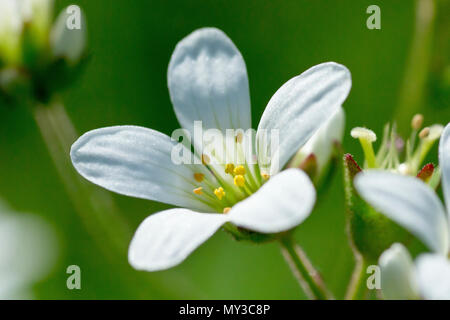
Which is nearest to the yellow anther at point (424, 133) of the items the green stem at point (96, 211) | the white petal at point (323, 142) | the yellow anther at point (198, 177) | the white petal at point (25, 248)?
the white petal at point (323, 142)

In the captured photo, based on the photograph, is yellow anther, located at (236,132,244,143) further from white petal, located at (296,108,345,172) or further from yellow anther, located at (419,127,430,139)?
yellow anther, located at (419,127,430,139)

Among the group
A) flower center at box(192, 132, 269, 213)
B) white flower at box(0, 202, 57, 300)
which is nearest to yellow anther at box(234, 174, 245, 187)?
flower center at box(192, 132, 269, 213)

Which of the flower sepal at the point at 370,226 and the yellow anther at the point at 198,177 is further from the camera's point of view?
the yellow anther at the point at 198,177

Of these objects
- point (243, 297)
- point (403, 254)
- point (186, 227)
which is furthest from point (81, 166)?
point (243, 297)

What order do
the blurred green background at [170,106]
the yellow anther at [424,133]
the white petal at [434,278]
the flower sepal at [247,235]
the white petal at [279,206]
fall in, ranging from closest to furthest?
the white petal at [434,278]
the white petal at [279,206]
the flower sepal at [247,235]
the yellow anther at [424,133]
the blurred green background at [170,106]

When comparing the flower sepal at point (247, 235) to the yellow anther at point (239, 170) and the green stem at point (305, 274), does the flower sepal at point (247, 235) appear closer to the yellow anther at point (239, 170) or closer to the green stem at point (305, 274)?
the green stem at point (305, 274)

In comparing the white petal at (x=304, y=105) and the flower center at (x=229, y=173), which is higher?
the white petal at (x=304, y=105)

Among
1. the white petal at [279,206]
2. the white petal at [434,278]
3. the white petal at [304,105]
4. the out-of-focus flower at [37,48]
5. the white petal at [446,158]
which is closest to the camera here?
the white petal at [434,278]

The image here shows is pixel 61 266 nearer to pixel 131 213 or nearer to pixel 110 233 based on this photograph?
pixel 131 213
